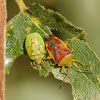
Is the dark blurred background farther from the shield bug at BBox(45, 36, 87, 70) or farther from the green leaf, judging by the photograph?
the green leaf

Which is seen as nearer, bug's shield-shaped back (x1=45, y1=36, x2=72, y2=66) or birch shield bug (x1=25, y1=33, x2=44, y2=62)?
birch shield bug (x1=25, y1=33, x2=44, y2=62)

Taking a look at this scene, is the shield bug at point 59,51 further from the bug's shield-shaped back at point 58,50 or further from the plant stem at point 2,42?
the plant stem at point 2,42

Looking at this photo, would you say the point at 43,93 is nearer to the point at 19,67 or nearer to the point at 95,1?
the point at 19,67

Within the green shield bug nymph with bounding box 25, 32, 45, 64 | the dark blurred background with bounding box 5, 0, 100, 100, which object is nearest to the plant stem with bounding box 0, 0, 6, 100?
the green shield bug nymph with bounding box 25, 32, 45, 64

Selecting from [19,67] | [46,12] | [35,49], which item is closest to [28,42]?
[35,49]

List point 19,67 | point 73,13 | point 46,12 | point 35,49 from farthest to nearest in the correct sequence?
point 19,67 → point 73,13 → point 35,49 → point 46,12

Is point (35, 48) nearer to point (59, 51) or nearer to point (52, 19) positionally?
point (59, 51)

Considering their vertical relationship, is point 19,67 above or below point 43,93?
above

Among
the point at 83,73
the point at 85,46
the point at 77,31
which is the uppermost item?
the point at 77,31
